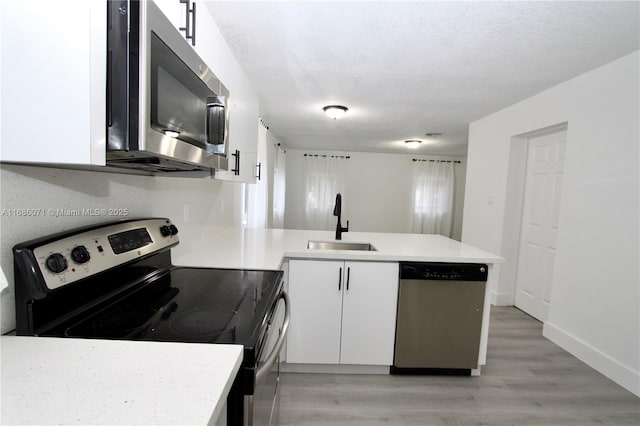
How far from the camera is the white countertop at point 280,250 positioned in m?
1.61

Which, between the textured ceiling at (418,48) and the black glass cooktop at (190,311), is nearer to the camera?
the black glass cooktop at (190,311)

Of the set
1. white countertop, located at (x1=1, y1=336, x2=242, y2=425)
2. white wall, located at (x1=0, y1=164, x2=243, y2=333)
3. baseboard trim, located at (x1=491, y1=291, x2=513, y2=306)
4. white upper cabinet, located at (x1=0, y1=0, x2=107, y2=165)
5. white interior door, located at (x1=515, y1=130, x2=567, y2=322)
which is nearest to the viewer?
white countertop, located at (x1=1, y1=336, x2=242, y2=425)

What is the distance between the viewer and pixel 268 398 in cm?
105

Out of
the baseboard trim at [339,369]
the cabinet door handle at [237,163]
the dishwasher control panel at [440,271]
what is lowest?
the baseboard trim at [339,369]

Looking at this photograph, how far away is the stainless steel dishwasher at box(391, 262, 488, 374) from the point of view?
195 cm

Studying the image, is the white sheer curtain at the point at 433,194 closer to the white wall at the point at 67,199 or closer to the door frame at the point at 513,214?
the door frame at the point at 513,214

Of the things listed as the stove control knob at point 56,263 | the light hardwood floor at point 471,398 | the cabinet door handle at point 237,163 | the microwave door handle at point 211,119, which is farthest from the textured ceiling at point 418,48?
the light hardwood floor at point 471,398

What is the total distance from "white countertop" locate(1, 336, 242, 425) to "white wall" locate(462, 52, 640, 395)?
8.79 feet

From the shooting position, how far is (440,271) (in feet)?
6.36

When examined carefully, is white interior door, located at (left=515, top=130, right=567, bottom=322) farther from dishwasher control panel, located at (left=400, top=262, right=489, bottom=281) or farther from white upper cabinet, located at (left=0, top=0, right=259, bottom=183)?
white upper cabinet, located at (left=0, top=0, right=259, bottom=183)

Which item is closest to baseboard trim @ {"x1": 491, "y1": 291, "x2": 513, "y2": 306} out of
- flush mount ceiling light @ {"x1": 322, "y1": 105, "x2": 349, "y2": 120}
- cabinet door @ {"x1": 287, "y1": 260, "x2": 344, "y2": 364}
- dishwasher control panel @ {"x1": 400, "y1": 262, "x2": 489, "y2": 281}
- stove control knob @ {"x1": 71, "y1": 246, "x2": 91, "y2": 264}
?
dishwasher control panel @ {"x1": 400, "y1": 262, "x2": 489, "y2": 281}

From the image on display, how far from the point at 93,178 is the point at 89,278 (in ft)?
1.17

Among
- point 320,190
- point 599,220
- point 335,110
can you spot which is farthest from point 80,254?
point 320,190

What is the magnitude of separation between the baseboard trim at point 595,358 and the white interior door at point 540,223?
0.40 metres
